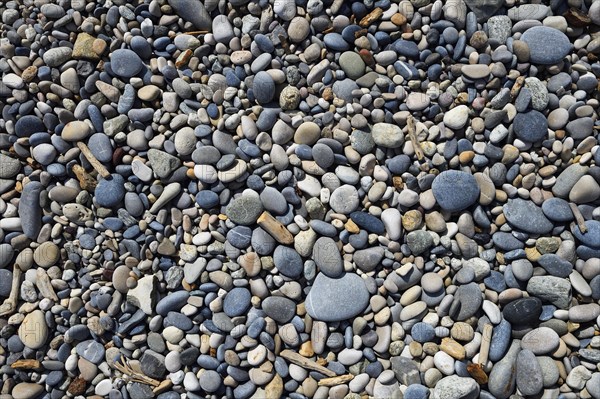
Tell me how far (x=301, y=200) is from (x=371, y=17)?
27.8 inches

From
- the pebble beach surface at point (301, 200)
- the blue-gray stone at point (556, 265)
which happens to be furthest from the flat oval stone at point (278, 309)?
the blue-gray stone at point (556, 265)

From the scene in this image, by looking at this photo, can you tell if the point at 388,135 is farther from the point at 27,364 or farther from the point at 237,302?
the point at 27,364

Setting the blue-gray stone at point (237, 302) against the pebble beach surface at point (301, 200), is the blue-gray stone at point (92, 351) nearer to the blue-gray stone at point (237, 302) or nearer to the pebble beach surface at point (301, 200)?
the pebble beach surface at point (301, 200)

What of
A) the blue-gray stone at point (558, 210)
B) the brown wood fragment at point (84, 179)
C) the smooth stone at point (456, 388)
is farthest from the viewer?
the brown wood fragment at point (84, 179)

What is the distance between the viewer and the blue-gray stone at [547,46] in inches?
71.2

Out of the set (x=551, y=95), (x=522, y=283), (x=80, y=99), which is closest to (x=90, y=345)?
(x=80, y=99)

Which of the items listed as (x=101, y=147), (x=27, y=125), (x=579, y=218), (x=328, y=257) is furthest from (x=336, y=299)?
(x=27, y=125)

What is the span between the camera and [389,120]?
6.00ft

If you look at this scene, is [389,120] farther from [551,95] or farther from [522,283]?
[522,283]

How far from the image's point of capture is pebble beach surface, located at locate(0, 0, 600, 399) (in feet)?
5.73

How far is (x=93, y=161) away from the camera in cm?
185

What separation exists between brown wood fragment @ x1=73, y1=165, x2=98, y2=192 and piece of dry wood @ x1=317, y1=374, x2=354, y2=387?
106 cm

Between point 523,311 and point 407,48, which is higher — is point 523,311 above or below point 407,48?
Answer: below

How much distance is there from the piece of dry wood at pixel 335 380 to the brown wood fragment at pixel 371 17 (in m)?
1.23
